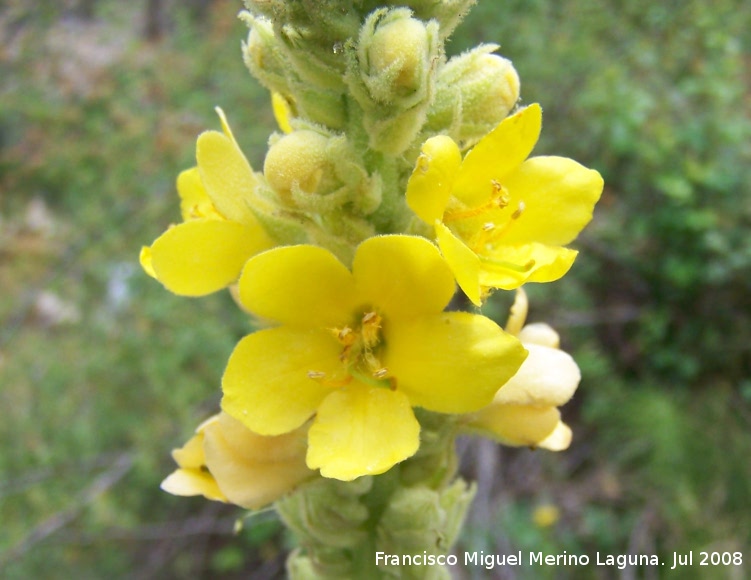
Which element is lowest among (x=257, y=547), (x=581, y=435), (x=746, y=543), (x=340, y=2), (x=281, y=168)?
(x=257, y=547)

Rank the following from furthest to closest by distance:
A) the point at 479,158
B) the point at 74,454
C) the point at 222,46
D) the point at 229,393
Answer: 1. the point at 222,46
2. the point at 74,454
3. the point at 479,158
4. the point at 229,393

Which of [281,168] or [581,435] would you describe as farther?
[581,435]

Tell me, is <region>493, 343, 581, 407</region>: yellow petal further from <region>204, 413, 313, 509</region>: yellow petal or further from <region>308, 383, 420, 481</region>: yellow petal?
<region>204, 413, 313, 509</region>: yellow petal

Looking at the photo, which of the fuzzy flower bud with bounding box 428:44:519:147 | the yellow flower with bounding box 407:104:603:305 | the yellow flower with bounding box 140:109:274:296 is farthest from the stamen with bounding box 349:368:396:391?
the fuzzy flower bud with bounding box 428:44:519:147

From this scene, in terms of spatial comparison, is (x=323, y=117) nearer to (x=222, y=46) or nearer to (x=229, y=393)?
(x=229, y=393)

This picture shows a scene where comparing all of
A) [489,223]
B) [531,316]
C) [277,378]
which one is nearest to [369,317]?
[277,378]

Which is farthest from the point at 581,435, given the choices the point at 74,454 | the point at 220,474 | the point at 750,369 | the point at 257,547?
the point at 220,474

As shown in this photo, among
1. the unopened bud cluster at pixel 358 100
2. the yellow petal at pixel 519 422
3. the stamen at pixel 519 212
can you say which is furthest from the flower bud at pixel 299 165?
the yellow petal at pixel 519 422

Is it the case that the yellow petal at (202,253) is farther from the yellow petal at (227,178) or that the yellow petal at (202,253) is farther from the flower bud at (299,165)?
the flower bud at (299,165)
